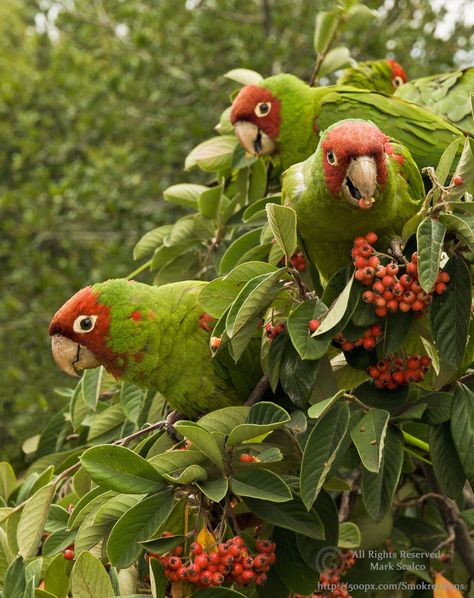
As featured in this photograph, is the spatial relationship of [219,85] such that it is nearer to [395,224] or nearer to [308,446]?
[395,224]

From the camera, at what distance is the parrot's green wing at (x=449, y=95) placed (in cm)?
230

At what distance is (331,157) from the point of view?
133cm

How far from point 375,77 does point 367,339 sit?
169cm

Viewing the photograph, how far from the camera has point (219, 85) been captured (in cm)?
440

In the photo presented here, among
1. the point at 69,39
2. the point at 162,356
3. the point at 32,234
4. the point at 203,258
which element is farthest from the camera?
the point at 69,39

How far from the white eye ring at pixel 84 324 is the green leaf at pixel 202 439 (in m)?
0.56

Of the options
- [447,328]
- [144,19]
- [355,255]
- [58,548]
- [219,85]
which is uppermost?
[144,19]

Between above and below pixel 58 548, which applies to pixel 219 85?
above

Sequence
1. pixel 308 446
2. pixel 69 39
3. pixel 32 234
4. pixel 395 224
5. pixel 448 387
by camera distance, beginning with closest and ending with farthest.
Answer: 1. pixel 308 446
2. pixel 448 387
3. pixel 395 224
4. pixel 32 234
5. pixel 69 39

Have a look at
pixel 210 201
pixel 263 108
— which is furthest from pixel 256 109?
pixel 210 201

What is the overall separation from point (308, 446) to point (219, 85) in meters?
3.61

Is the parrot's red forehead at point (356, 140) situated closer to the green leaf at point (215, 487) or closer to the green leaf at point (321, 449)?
the green leaf at point (321, 449)

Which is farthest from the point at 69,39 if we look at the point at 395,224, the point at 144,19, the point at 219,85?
the point at 395,224

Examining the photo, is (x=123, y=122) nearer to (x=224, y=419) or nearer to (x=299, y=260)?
(x=299, y=260)
